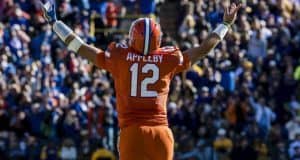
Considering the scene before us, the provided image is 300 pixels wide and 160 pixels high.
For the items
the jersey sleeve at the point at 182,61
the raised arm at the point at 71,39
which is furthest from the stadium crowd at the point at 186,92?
the jersey sleeve at the point at 182,61

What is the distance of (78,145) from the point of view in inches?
682

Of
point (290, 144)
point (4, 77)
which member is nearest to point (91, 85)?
point (4, 77)

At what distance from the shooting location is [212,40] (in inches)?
332

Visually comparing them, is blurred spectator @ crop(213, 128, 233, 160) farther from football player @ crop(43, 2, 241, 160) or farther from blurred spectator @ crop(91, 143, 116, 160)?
football player @ crop(43, 2, 241, 160)

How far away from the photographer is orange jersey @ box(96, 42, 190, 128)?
8062 millimetres

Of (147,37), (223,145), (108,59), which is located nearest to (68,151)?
(223,145)

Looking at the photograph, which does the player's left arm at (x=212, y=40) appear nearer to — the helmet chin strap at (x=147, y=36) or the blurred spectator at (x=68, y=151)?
the helmet chin strap at (x=147, y=36)

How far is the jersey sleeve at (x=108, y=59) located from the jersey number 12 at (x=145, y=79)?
0.57 ft

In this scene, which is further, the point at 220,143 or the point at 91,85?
the point at 91,85

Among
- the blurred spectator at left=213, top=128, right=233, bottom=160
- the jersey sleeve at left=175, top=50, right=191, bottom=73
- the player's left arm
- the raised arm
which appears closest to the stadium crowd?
the blurred spectator at left=213, top=128, right=233, bottom=160

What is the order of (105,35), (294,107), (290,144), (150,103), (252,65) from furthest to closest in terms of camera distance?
1. (105,35)
2. (252,65)
3. (294,107)
4. (290,144)
5. (150,103)

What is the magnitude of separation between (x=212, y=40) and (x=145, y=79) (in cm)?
74

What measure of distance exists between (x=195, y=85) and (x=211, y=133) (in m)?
1.79

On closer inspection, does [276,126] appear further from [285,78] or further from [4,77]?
[4,77]
